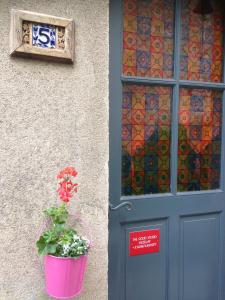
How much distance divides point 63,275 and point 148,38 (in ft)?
5.51

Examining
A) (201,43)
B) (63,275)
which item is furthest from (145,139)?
(63,275)

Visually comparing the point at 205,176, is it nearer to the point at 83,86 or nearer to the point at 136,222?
the point at 136,222

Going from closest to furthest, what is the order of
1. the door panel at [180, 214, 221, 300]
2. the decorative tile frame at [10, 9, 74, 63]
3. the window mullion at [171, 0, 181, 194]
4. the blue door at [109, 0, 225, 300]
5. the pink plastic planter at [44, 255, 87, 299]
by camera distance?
the pink plastic planter at [44, 255, 87, 299], the decorative tile frame at [10, 9, 74, 63], the blue door at [109, 0, 225, 300], the window mullion at [171, 0, 181, 194], the door panel at [180, 214, 221, 300]

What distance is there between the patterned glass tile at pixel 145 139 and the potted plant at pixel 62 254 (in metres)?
0.68

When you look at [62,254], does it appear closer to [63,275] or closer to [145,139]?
[63,275]

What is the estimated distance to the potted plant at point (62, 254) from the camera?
1.74m

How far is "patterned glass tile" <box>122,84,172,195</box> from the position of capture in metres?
2.40

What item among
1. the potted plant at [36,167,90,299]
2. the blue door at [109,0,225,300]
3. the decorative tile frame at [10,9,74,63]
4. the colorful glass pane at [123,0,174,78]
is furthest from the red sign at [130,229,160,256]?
the decorative tile frame at [10,9,74,63]

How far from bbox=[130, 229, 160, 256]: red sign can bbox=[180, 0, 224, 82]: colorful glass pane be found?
117cm

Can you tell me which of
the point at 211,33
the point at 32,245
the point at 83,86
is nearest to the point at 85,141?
the point at 83,86

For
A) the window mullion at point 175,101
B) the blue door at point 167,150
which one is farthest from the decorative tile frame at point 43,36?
the window mullion at point 175,101

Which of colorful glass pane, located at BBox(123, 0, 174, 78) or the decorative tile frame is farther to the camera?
colorful glass pane, located at BBox(123, 0, 174, 78)

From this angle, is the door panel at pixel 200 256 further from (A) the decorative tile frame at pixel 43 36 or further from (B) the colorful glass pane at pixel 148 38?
(A) the decorative tile frame at pixel 43 36

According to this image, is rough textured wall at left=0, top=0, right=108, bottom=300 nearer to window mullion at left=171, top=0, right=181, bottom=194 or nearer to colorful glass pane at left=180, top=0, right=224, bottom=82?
window mullion at left=171, top=0, right=181, bottom=194
